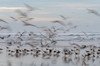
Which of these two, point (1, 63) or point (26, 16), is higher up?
point (26, 16)

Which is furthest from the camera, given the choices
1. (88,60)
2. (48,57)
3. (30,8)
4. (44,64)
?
(48,57)

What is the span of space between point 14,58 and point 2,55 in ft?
4.53

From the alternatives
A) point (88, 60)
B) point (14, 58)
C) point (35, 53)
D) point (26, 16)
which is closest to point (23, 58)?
point (14, 58)

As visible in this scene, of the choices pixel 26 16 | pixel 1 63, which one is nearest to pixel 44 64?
pixel 1 63

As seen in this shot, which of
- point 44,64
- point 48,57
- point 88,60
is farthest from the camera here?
point 48,57

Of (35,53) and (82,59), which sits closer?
(82,59)

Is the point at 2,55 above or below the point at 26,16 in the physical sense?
below

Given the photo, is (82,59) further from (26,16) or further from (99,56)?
(26,16)

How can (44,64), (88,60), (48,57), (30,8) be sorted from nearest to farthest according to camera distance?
(30,8)
(44,64)
(88,60)
(48,57)

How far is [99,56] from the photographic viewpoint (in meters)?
17.2

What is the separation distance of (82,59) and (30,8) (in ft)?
20.1

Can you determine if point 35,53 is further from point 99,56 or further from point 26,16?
point 26,16

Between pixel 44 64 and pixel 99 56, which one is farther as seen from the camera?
pixel 99 56

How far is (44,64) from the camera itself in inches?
577
